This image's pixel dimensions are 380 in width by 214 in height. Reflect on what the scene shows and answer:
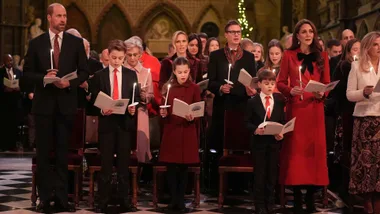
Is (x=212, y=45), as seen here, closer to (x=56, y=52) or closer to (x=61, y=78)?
(x=56, y=52)

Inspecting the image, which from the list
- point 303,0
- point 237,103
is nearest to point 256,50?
point 237,103

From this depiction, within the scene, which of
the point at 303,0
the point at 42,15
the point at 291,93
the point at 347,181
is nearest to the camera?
the point at 291,93

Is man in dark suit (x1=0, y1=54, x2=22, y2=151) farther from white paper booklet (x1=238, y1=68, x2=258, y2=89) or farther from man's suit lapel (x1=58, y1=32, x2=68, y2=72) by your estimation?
white paper booklet (x1=238, y1=68, x2=258, y2=89)

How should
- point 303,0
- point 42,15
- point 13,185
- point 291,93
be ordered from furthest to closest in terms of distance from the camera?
point 42,15, point 303,0, point 13,185, point 291,93

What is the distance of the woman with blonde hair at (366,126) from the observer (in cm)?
618

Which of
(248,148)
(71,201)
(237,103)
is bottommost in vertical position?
(71,201)

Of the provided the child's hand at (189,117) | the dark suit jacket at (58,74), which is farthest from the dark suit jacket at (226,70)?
the dark suit jacket at (58,74)

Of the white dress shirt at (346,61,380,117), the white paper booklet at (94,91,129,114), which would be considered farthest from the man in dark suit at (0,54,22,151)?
the white dress shirt at (346,61,380,117)

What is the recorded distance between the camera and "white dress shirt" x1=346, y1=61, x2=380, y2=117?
616cm

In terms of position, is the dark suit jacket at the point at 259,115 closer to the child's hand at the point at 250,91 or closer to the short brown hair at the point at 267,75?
the short brown hair at the point at 267,75

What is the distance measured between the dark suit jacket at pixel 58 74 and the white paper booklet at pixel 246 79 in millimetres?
1490

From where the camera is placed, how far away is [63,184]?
6305 millimetres

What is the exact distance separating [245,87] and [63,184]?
2.16 metres

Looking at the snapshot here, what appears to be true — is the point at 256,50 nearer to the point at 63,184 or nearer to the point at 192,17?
the point at 63,184
